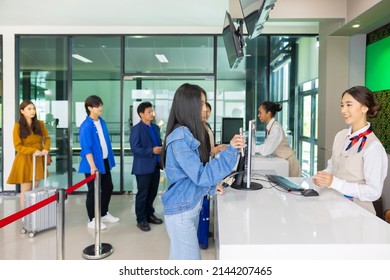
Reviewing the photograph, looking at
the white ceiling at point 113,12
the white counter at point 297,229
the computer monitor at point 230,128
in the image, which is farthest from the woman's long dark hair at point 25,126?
the white counter at point 297,229

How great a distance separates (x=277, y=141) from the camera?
3.50 meters

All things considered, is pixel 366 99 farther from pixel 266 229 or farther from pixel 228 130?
pixel 228 130

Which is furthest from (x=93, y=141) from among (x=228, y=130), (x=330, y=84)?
(x=330, y=84)

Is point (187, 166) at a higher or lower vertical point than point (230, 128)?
lower

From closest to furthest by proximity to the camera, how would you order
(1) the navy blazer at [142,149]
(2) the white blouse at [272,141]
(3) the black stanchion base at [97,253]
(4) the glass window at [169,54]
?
(3) the black stanchion base at [97,253] < (2) the white blouse at [272,141] < (1) the navy blazer at [142,149] < (4) the glass window at [169,54]

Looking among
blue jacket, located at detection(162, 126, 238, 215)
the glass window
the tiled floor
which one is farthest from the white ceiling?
blue jacket, located at detection(162, 126, 238, 215)

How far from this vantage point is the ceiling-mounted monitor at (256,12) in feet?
6.43

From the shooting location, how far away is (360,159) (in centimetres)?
188

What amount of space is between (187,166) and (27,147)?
3.06 meters

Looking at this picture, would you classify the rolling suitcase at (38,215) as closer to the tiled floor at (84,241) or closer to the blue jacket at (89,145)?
the tiled floor at (84,241)

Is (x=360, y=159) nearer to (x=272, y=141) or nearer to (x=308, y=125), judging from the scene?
(x=272, y=141)

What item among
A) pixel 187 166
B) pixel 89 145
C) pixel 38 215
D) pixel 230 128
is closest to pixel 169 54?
pixel 230 128

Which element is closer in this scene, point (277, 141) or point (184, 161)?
point (184, 161)

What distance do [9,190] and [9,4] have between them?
3.04 m
